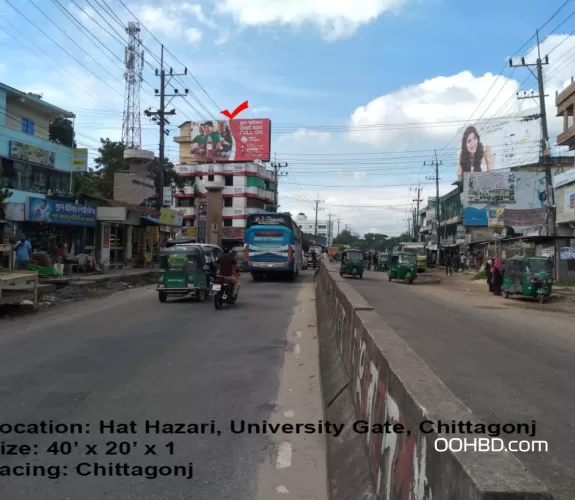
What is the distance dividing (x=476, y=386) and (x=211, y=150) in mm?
51042

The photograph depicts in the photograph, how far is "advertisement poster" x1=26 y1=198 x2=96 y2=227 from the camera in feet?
75.9

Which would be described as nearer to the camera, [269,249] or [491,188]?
[269,249]

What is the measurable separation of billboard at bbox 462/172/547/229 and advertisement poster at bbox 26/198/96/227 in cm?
3623

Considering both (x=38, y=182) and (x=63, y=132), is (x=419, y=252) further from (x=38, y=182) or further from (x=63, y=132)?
(x=63, y=132)

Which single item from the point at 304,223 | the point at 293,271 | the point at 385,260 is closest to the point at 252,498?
the point at 293,271

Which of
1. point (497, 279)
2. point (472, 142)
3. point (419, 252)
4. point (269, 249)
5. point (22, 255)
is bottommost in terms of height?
point (497, 279)

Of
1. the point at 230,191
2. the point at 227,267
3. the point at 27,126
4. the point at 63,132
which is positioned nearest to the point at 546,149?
the point at 227,267

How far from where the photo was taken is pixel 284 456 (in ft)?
16.0

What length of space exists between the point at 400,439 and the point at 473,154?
182 ft

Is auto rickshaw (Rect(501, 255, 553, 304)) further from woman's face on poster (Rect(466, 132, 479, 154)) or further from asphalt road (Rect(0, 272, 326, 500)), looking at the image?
woman's face on poster (Rect(466, 132, 479, 154))

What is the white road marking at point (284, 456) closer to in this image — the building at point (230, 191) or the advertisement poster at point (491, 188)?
the advertisement poster at point (491, 188)

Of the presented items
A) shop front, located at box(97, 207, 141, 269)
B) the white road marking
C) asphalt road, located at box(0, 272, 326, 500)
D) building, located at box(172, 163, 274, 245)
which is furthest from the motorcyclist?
building, located at box(172, 163, 274, 245)

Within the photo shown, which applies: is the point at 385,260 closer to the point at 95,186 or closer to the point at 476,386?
the point at 95,186

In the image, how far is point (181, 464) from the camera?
14.7 ft
